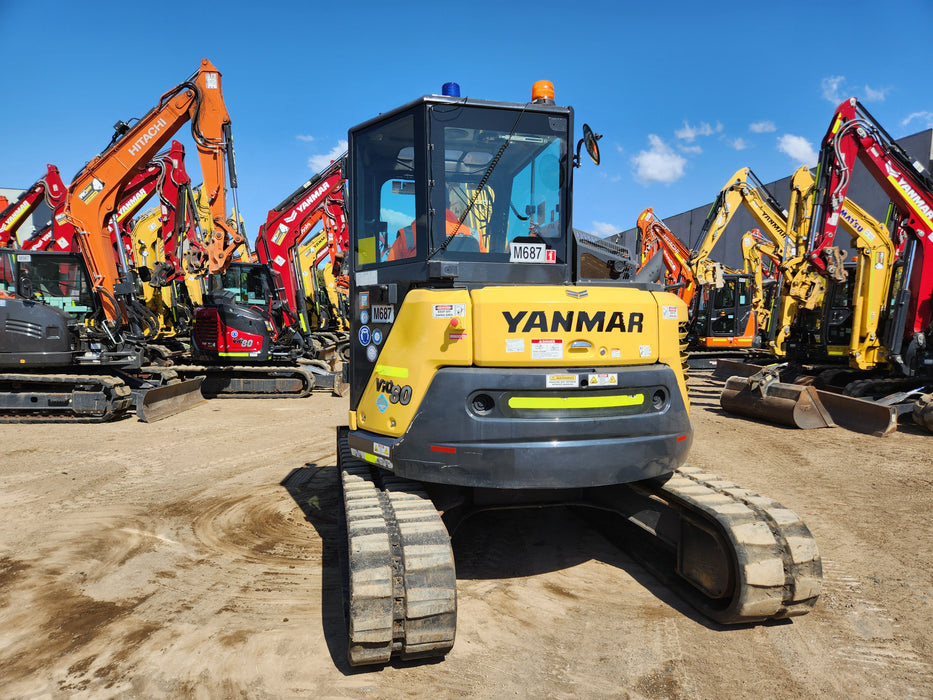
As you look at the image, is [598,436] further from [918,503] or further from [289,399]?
[289,399]

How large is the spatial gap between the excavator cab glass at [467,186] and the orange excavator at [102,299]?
24.7 ft

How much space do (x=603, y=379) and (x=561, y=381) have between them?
10.0 inches

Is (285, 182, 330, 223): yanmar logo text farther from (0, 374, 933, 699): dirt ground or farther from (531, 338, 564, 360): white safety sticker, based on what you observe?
(531, 338, 564, 360): white safety sticker

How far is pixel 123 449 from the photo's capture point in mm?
7715

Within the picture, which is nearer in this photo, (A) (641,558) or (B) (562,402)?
(B) (562,402)

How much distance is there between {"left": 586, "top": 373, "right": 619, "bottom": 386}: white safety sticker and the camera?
131 inches

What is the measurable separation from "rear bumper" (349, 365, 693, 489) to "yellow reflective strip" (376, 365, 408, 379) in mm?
219

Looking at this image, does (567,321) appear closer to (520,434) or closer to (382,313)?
(520,434)

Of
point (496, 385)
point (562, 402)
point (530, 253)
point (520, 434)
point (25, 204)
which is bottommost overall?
point (520, 434)

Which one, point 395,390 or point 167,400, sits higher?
point 395,390

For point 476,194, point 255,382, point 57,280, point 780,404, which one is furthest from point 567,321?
point 255,382

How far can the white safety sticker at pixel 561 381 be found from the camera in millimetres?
3277

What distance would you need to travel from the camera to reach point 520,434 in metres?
3.26

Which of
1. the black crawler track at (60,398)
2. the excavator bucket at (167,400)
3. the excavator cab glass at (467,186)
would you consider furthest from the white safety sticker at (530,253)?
the black crawler track at (60,398)
